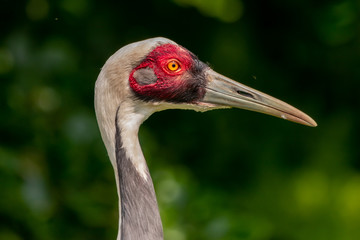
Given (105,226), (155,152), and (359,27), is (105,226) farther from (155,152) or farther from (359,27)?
(359,27)

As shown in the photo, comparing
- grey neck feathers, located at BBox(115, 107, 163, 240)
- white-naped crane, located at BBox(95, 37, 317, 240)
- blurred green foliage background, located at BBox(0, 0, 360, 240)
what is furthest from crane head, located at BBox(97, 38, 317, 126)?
blurred green foliage background, located at BBox(0, 0, 360, 240)

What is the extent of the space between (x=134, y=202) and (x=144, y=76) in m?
0.53

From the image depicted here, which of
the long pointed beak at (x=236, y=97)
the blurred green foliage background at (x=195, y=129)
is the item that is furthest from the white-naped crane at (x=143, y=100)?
the blurred green foliage background at (x=195, y=129)

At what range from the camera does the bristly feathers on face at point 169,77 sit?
115 inches

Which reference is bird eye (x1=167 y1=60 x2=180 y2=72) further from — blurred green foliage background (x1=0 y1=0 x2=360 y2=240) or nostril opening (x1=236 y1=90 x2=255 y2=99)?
blurred green foliage background (x1=0 y1=0 x2=360 y2=240)

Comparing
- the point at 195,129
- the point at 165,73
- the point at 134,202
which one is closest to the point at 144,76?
the point at 165,73

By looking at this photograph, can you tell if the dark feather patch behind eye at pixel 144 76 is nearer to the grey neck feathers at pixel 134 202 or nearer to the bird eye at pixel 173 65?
the bird eye at pixel 173 65

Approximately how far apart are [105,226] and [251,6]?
1913mm

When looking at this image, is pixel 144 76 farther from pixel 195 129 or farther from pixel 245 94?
pixel 195 129

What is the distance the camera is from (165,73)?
2.97 meters

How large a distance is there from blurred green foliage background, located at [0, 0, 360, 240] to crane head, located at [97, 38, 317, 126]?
1526 mm

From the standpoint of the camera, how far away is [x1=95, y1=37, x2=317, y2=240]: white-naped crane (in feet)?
9.18

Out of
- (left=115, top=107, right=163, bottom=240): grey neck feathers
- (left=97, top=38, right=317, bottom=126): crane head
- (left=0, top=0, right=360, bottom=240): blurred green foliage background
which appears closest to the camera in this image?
(left=115, top=107, right=163, bottom=240): grey neck feathers

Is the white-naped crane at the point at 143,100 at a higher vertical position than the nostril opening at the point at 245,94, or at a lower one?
lower
